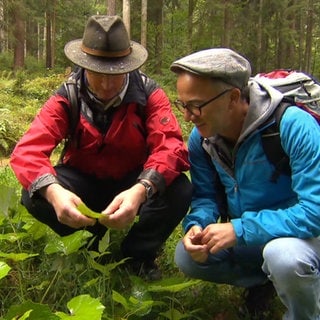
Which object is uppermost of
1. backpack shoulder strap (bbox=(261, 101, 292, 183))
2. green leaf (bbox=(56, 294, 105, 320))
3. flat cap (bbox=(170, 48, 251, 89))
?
flat cap (bbox=(170, 48, 251, 89))

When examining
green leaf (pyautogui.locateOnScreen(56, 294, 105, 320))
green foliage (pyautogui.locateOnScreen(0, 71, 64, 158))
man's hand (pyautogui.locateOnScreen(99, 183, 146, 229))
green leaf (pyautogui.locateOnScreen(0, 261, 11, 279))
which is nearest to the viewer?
green leaf (pyautogui.locateOnScreen(56, 294, 105, 320))

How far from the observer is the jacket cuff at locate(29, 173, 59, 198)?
267 centimetres

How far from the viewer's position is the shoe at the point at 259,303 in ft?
9.42

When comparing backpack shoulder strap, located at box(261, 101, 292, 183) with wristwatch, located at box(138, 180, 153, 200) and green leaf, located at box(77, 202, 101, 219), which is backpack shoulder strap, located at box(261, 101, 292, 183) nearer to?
wristwatch, located at box(138, 180, 153, 200)

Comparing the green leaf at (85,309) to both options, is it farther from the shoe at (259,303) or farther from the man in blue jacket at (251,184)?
the shoe at (259,303)

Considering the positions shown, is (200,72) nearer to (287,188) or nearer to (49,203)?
(287,188)

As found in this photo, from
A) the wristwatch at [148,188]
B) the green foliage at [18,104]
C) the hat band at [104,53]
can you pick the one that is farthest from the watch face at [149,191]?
the green foliage at [18,104]

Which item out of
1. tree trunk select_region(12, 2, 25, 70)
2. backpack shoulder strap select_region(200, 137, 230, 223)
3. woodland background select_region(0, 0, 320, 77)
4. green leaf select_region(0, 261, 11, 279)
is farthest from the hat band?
tree trunk select_region(12, 2, 25, 70)

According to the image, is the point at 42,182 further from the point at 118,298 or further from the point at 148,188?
the point at 118,298

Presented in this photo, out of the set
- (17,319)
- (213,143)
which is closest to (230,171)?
(213,143)

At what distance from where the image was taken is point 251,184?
252cm

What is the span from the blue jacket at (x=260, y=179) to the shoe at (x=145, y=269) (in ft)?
2.08

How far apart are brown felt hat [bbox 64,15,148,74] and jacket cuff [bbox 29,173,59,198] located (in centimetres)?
68

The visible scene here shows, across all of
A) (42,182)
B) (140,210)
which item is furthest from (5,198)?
(140,210)
